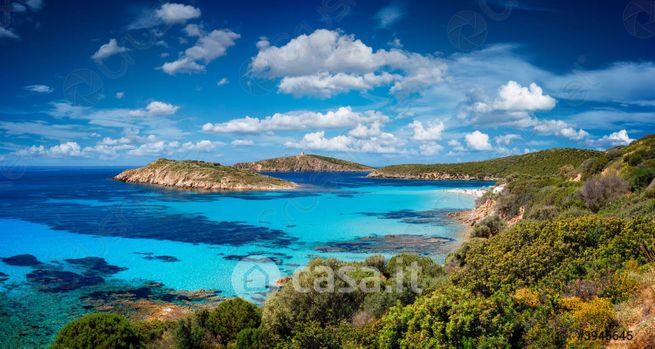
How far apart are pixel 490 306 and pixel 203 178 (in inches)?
4025

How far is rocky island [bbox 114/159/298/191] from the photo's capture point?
101 meters

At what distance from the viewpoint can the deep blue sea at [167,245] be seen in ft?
72.7

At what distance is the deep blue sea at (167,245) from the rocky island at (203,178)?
30332 millimetres

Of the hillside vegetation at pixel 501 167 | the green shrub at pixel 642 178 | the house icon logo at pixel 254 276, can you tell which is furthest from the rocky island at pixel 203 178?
the green shrub at pixel 642 178

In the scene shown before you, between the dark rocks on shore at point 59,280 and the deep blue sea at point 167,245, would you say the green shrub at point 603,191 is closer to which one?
the deep blue sea at point 167,245

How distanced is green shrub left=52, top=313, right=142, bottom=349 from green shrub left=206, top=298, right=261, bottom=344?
8.08ft

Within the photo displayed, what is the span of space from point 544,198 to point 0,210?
79.6 m

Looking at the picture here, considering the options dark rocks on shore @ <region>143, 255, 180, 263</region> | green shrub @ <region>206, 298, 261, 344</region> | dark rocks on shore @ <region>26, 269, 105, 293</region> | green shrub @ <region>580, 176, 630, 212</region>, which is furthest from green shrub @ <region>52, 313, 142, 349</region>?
green shrub @ <region>580, 176, 630, 212</region>

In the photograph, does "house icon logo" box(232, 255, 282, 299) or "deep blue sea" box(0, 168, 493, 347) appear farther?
"house icon logo" box(232, 255, 282, 299)

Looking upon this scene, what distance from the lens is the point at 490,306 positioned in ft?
30.0

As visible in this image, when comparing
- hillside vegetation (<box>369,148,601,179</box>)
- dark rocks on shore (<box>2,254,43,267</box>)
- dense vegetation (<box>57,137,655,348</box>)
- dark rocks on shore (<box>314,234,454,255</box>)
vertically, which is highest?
hillside vegetation (<box>369,148,601,179</box>)

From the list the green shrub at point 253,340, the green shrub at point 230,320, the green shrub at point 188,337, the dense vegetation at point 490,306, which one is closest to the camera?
the dense vegetation at point 490,306

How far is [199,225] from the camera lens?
47.5 meters

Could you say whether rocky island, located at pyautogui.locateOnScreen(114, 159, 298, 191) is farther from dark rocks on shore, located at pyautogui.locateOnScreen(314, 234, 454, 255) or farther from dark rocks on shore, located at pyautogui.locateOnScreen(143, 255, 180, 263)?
dark rocks on shore, located at pyautogui.locateOnScreen(143, 255, 180, 263)
